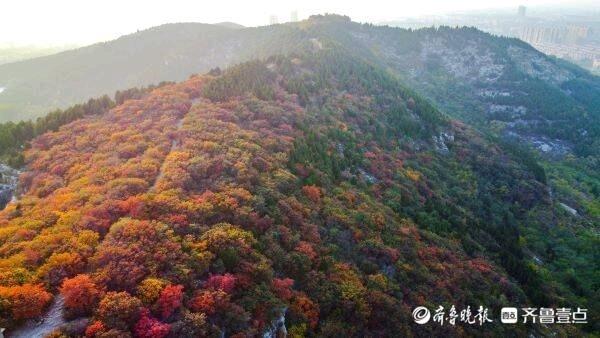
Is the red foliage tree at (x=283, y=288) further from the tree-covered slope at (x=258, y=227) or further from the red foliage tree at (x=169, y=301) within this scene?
the red foliage tree at (x=169, y=301)

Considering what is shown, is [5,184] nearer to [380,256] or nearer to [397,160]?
[380,256]

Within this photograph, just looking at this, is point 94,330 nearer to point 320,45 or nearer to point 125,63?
point 320,45

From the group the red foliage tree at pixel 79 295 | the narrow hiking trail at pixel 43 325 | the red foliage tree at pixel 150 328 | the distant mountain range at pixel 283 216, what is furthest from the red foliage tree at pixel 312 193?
the narrow hiking trail at pixel 43 325

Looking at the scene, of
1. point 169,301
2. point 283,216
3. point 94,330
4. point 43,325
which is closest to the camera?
point 94,330

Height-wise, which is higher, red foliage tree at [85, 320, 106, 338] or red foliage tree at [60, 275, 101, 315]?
red foliage tree at [60, 275, 101, 315]

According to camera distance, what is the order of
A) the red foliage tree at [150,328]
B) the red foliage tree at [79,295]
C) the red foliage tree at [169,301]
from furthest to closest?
the red foliage tree at [169,301] < the red foliage tree at [79,295] < the red foliage tree at [150,328]

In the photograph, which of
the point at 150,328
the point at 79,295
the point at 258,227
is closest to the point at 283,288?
the point at 258,227

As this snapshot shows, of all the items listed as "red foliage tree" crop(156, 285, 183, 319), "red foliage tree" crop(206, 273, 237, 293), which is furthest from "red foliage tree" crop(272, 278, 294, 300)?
"red foliage tree" crop(156, 285, 183, 319)

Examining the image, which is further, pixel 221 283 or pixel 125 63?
pixel 125 63

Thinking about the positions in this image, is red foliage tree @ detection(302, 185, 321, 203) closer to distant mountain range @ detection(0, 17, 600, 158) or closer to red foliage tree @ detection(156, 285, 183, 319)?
red foliage tree @ detection(156, 285, 183, 319)
